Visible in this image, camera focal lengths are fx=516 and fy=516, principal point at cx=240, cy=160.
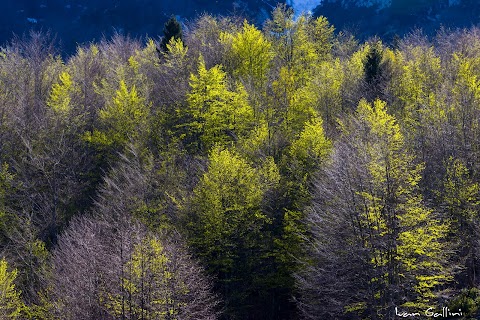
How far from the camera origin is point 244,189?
27.1 metres

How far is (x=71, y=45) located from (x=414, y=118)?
66664mm

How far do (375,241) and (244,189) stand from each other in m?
8.17

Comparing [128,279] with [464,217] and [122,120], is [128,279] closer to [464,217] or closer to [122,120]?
[464,217]

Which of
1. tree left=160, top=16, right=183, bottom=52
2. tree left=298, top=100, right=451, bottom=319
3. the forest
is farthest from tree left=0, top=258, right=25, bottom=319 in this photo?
tree left=160, top=16, right=183, bottom=52

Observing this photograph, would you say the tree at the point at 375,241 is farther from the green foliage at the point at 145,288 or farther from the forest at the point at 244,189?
the green foliage at the point at 145,288

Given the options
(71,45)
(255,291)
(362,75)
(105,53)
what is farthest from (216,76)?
(71,45)

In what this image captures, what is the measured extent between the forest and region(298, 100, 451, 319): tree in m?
0.10

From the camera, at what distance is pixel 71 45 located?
8300cm

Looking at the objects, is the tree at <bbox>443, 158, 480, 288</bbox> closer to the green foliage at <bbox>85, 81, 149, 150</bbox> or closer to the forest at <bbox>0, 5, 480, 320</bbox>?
the forest at <bbox>0, 5, 480, 320</bbox>

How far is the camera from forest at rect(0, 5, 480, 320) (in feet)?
70.2
